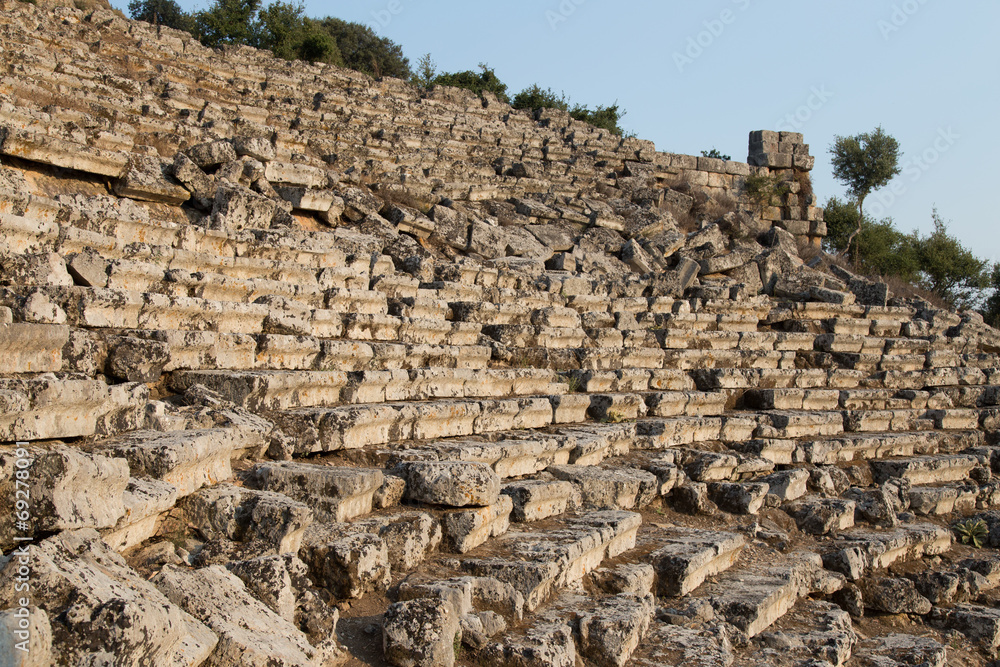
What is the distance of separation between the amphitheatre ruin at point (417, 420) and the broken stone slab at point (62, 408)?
0.01 metres

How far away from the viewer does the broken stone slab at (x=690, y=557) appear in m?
4.81

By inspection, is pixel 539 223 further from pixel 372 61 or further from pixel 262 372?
pixel 372 61

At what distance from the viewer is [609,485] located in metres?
5.82

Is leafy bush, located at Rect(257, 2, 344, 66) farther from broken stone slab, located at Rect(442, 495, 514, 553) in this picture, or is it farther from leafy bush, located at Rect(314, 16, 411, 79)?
broken stone slab, located at Rect(442, 495, 514, 553)

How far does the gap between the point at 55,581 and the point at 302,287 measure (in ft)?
14.5

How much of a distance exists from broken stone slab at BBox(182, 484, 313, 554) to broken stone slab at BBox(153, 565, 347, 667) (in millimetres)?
435

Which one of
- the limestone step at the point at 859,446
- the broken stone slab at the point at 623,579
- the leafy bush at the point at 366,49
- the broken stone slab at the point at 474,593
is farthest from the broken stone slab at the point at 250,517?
the leafy bush at the point at 366,49

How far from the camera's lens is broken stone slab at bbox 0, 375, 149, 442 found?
3.34 meters

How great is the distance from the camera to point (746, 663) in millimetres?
4297

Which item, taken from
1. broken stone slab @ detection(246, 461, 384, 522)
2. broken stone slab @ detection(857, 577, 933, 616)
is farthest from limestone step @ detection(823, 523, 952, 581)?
broken stone slab @ detection(246, 461, 384, 522)

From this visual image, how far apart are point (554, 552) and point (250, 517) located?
1.58 m

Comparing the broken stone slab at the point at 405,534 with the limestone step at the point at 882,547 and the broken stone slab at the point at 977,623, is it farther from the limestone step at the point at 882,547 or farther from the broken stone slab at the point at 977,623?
the broken stone slab at the point at 977,623

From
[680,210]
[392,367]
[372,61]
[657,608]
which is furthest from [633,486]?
[372,61]

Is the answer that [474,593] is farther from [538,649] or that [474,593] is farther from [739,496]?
[739,496]
